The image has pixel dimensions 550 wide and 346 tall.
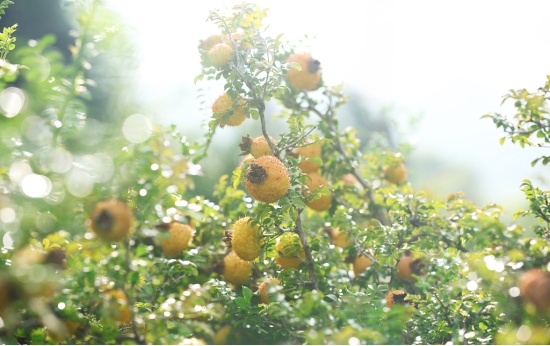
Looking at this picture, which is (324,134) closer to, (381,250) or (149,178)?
(381,250)

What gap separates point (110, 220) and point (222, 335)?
103 cm

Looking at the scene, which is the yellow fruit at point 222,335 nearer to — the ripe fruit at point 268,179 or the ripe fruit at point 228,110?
the ripe fruit at point 268,179

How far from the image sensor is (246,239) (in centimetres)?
172

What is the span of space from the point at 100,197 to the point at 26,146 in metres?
0.17

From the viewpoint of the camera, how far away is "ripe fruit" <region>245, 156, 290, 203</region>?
A: 1.57 m

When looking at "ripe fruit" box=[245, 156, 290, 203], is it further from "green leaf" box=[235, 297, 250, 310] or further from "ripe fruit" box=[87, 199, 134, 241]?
"ripe fruit" box=[87, 199, 134, 241]

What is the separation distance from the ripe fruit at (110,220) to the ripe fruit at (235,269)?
925 mm

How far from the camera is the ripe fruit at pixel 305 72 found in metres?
2.36

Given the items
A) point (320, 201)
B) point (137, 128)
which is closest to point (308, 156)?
point (320, 201)

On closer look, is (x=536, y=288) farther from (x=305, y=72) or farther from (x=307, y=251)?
(x=305, y=72)

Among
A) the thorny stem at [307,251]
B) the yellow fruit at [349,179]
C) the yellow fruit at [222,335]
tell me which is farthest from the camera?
the yellow fruit at [349,179]

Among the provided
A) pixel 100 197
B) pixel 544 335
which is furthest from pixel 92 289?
pixel 544 335

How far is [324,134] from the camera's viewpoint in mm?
2447

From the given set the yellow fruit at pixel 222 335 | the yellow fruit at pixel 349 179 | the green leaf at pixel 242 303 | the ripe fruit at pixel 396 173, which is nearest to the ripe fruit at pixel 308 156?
the yellow fruit at pixel 349 179
